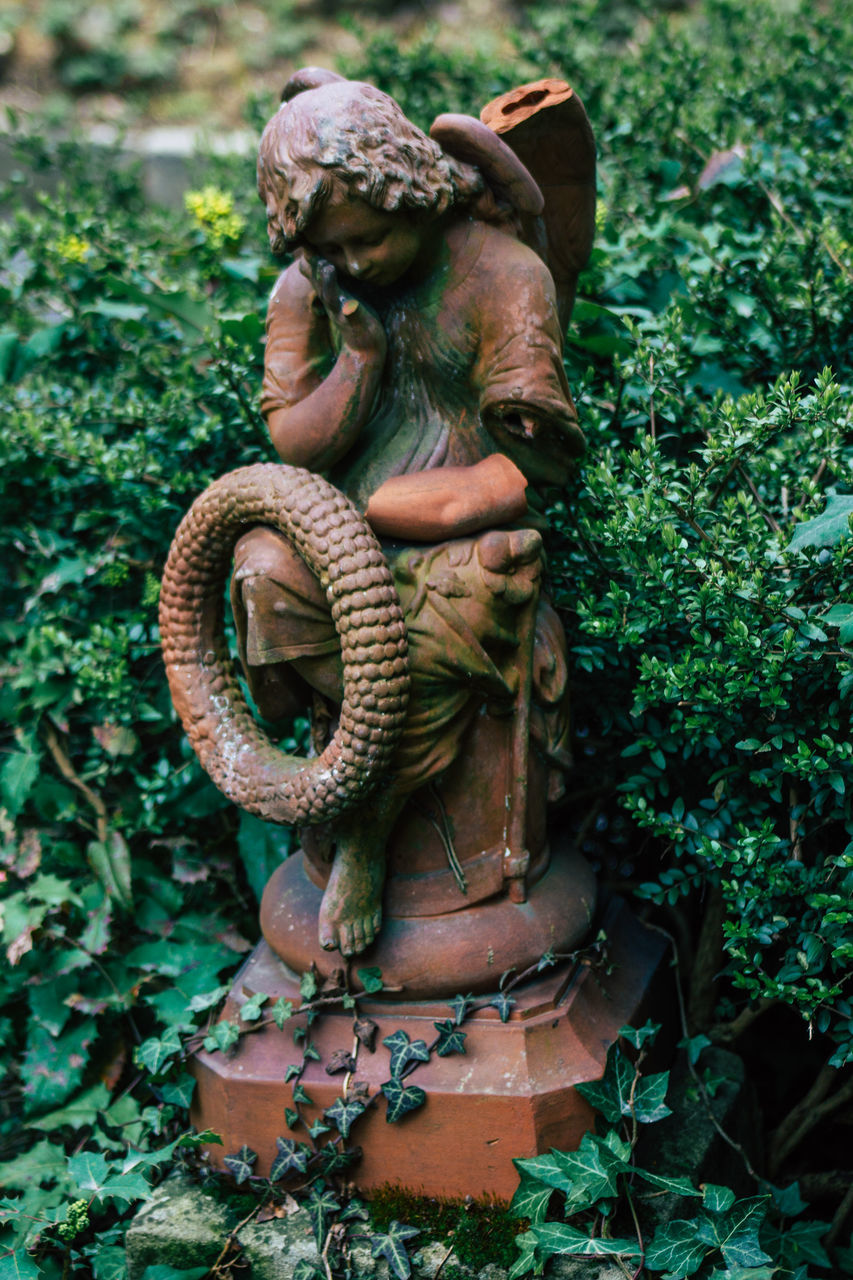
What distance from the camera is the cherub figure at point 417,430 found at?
6.35 feet

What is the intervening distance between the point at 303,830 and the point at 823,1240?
136 cm

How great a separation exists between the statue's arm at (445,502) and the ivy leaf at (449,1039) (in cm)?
91

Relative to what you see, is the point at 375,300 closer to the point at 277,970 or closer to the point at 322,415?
the point at 322,415

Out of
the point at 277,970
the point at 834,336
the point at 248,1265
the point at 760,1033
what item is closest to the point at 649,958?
the point at 760,1033

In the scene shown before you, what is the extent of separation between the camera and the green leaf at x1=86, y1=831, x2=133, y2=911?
112 inches

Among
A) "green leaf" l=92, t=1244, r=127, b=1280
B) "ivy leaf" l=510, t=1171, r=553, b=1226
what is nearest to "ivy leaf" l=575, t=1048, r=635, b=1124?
"ivy leaf" l=510, t=1171, r=553, b=1226

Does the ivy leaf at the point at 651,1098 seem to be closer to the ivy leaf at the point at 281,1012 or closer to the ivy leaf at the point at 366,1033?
the ivy leaf at the point at 366,1033

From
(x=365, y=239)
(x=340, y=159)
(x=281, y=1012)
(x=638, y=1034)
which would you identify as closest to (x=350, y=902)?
(x=281, y=1012)

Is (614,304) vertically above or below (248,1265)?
above

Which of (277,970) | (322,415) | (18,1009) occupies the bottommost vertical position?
(18,1009)

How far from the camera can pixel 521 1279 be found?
6.32 ft

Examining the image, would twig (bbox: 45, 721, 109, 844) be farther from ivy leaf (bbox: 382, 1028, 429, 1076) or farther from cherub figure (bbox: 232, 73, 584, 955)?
ivy leaf (bbox: 382, 1028, 429, 1076)

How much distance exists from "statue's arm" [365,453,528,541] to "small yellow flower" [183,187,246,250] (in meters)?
1.73

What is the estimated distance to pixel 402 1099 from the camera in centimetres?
201
